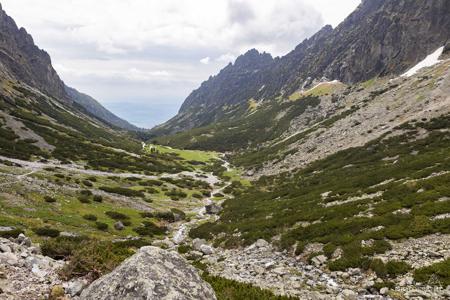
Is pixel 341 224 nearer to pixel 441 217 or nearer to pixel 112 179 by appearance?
pixel 441 217

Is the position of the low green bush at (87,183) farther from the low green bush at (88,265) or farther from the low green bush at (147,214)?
the low green bush at (88,265)

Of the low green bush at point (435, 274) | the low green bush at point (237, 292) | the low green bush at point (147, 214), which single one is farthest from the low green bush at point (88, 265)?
the low green bush at point (147, 214)

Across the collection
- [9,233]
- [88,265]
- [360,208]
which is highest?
[360,208]

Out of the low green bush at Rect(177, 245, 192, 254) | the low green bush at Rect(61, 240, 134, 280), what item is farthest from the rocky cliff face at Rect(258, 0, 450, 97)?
the low green bush at Rect(61, 240, 134, 280)

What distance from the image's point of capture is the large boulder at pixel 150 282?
9.90 metres

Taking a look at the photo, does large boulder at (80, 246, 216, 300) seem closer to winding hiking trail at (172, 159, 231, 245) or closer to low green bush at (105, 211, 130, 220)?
winding hiking trail at (172, 159, 231, 245)

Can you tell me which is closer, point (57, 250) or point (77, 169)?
point (57, 250)

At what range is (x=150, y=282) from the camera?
10.0 meters

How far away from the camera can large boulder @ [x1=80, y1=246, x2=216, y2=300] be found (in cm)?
990

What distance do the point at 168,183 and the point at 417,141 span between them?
150 ft

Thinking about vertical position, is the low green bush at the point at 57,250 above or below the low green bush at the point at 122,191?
above

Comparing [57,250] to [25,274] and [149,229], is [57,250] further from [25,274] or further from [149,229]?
[149,229]

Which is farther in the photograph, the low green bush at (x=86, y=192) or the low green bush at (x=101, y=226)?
the low green bush at (x=86, y=192)

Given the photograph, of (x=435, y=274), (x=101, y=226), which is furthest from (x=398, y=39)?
(x=435, y=274)
